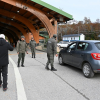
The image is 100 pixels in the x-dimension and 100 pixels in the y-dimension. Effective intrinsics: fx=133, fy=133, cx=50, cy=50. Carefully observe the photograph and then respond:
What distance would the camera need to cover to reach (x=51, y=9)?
54.6 ft

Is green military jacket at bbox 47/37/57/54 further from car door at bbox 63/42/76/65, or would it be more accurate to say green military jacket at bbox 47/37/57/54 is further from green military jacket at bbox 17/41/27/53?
green military jacket at bbox 17/41/27/53

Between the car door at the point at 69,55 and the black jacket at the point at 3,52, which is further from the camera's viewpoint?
the car door at the point at 69,55

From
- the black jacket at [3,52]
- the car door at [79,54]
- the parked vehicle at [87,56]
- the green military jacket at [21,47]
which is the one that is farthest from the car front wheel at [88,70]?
the green military jacket at [21,47]

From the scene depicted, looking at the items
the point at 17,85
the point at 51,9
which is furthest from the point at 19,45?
the point at 51,9

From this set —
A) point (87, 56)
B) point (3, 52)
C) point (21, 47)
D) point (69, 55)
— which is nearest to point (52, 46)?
point (69, 55)

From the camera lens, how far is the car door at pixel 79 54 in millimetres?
5969

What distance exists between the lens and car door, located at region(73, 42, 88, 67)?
19.6 feet

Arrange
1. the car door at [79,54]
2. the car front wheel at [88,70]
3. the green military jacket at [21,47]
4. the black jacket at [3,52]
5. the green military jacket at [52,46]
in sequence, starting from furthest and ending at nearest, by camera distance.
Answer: the green military jacket at [21,47]
the green military jacket at [52,46]
the car door at [79,54]
the car front wheel at [88,70]
the black jacket at [3,52]

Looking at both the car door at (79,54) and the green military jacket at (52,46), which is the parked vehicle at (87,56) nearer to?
the car door at (79,54)

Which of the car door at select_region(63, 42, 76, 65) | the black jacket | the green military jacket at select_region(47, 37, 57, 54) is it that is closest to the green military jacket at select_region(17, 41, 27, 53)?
the green military jacket at select_region(47, 37, 57, 54)

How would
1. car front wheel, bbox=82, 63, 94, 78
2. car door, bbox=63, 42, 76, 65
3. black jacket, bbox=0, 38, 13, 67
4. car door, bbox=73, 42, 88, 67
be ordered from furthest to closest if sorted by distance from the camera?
car door, bbox=63, 42, 76, 65 < car door, bbox=73, 42, 88, 67 < car front wheel, bbox=82, 63, 94, 78 < black jacket, bbox=0, 38, 13, 67

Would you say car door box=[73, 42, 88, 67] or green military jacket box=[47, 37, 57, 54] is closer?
car door box=[73, 42, 88, 67]

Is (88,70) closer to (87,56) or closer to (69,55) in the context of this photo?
(87,56)

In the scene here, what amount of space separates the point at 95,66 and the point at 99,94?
59.0 inches
